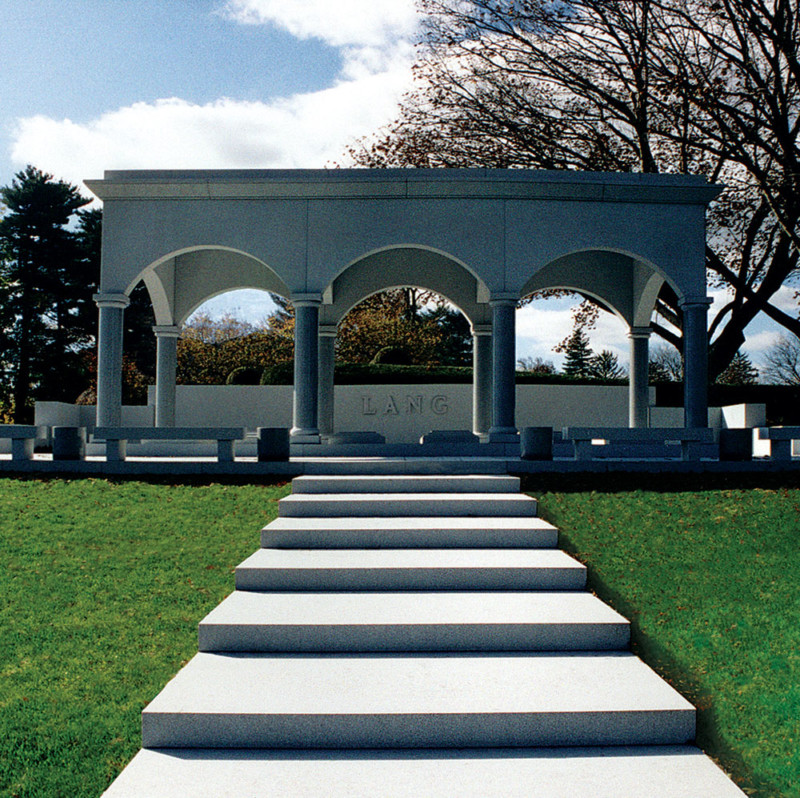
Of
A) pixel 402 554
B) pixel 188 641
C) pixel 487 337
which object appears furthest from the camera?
pixel 487 337

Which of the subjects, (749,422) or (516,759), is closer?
(516,759)

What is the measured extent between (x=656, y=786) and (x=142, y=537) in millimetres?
6516

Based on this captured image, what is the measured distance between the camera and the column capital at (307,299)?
14883 mm

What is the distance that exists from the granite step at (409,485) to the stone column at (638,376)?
31.3 ft

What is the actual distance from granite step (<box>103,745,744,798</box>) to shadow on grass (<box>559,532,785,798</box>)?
0.77 feet

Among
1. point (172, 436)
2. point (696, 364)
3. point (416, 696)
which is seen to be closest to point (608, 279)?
point (696, 364)

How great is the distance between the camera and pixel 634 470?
12.6 m

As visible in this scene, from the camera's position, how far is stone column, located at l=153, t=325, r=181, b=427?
18516 mm

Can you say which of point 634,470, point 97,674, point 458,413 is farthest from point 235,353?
point 97,674

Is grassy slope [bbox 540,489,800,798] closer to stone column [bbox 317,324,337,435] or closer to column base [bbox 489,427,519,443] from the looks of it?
column base [bbox 489,427,519,443]

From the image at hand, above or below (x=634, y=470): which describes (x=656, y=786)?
below

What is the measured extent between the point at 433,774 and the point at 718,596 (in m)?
3.88

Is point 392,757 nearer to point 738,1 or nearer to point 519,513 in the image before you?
point 519,513

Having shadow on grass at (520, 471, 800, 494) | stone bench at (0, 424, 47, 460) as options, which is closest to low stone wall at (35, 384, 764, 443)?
stone bench at (0, 424, 47, 460)
